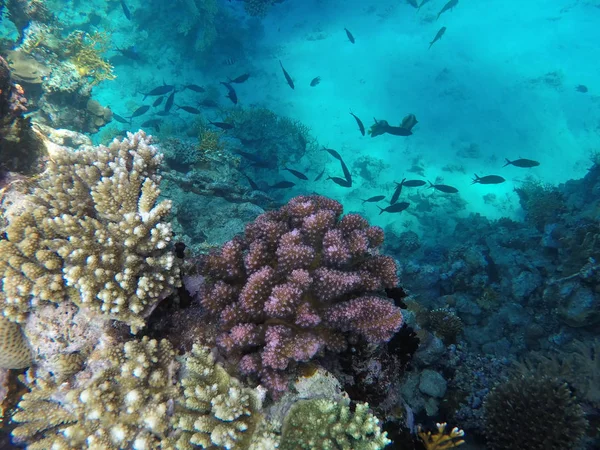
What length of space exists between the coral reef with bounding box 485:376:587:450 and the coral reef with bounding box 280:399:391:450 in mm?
2227

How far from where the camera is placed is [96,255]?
262 centimetres

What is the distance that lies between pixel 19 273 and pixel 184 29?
877 inches

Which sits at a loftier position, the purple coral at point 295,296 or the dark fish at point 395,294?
the purple coral at point 295,296

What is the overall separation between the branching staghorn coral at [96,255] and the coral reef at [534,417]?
12.6 ft

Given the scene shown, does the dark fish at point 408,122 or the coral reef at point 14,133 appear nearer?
the coral reef at point 14,133

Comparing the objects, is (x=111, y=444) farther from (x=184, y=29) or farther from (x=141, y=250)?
(x=184, y=29)

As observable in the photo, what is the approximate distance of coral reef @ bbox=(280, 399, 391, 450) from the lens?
7.23 ft

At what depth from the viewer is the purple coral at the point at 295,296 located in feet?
8.09

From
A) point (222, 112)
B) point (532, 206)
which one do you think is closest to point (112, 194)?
point (532, 206)

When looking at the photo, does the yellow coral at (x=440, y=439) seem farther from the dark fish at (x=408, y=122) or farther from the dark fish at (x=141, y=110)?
the dark fish at (x=141, y=110)

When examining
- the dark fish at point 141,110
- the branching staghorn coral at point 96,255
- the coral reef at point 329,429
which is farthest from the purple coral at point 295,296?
the dark fish at point 141,110

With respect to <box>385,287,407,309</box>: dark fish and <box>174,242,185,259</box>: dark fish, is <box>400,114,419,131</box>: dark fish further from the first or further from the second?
<box>174,242,185,259</box>: dark fish

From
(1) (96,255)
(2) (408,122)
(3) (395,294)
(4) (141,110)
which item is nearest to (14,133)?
(1) (96,255)

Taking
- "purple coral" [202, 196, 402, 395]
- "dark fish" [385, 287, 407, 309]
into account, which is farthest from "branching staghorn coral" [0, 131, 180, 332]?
"dark fish" [385, 287, 407, 309]
